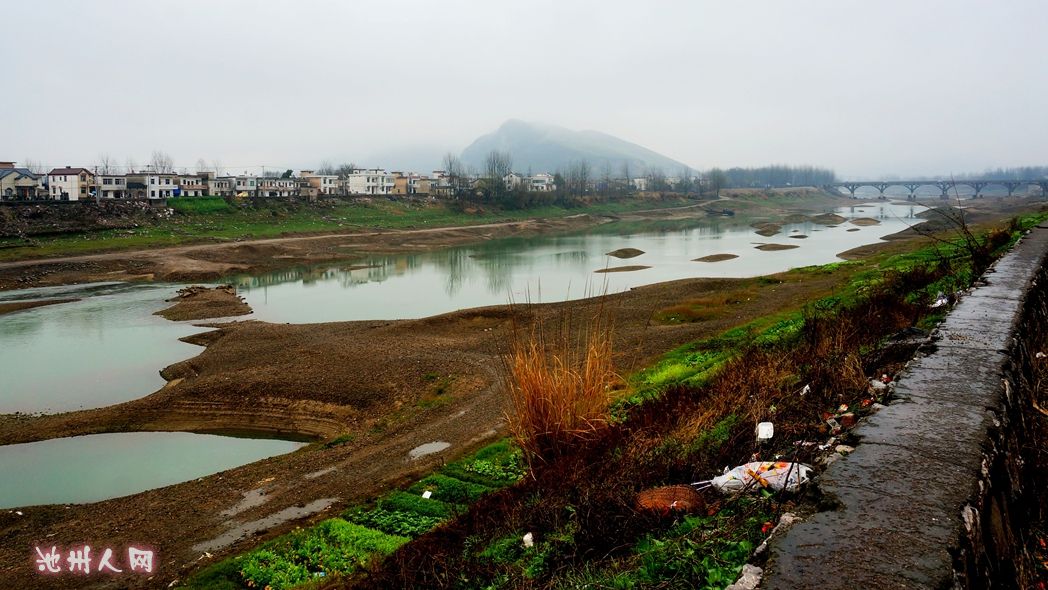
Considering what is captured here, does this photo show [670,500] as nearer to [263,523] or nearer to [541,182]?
[263,523]

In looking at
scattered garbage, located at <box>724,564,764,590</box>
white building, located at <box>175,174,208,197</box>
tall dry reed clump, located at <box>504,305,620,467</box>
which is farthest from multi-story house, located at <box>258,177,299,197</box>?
scattered garbage, located at <box>724,564,764,590</box>

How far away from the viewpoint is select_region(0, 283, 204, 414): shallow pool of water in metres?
17.1

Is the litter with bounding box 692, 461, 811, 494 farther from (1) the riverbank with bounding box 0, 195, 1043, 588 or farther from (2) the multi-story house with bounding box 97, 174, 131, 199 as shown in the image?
(2) the multi-story house with bounding box 97, 174, 131, 199

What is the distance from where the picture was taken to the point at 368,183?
94.9 meters

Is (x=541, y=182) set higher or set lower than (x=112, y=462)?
higher

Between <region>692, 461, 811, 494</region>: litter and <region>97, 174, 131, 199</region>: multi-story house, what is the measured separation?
Result: 80042 millimetres

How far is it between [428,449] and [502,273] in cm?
2848

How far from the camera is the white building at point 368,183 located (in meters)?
93.6

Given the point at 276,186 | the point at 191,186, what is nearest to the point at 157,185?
the point at 191,186

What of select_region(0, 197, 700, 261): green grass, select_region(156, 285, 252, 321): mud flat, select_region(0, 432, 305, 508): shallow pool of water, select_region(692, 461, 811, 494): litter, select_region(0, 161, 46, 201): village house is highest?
select_region(0, 161, 46, 201): village house

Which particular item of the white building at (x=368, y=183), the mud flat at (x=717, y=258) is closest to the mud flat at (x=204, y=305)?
the mud flat at (x=717, y=258)

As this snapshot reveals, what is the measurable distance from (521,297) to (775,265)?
19597 mm

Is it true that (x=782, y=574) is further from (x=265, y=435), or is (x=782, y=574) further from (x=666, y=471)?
(x=265, y=435)

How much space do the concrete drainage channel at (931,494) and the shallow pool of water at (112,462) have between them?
1163 centimetres
